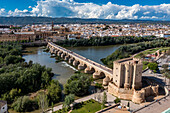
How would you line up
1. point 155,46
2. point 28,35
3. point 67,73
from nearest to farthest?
point 67,73, point 155,46, point 28,35

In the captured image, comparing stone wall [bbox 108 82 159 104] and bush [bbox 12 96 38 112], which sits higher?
stone wall [bbox 108 82 159 104]

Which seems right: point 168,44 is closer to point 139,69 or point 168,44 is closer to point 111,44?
point 111,44

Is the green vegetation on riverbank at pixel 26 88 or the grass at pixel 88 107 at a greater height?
the green vegetation on riverbank at pixel 26 88

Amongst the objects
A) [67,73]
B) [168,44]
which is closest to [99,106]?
[67,73]

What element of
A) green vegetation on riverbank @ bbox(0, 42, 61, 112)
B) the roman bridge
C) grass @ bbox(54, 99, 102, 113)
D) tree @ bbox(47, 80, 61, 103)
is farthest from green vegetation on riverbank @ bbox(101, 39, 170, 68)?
grass @ bbox(54, 99, 102, 113)

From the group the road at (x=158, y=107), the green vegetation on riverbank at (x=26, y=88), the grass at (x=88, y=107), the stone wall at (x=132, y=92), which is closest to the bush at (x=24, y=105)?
the green vegetation on riverbank at (x=26, y=88)

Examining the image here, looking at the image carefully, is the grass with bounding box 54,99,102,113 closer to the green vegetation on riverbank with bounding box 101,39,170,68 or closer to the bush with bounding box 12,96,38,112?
the bush with bounding box 12,96,38,112

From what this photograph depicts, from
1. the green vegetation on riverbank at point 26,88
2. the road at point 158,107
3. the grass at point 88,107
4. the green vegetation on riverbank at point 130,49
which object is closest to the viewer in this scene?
the road at point 158,107

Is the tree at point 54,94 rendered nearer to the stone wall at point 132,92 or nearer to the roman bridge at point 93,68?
the stone wall at point 132,92
